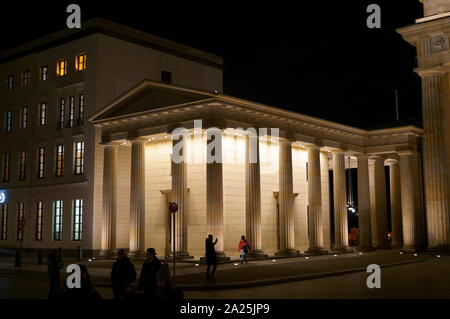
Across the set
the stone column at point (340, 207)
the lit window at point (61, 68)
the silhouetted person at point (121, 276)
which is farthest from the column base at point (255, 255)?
the lit window at point (61, 68)

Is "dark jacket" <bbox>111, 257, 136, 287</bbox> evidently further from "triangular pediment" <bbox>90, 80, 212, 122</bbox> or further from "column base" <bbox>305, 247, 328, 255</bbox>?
"column base" <bbox>305, 247, 328, 255</bbox>

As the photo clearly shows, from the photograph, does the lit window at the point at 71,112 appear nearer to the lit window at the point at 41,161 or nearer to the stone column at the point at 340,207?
the lit window at the point at 41,161

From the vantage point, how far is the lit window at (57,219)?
37438mm

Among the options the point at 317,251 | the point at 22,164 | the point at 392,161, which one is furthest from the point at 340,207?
the point at 22,164

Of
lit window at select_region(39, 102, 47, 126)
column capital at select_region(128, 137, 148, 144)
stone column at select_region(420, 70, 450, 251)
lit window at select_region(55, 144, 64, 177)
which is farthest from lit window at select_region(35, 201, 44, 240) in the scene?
stone column at select_region(420, 70, 450, 251)

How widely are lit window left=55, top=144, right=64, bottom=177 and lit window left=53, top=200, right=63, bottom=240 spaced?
204 cm

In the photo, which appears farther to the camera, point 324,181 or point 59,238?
point 324,181

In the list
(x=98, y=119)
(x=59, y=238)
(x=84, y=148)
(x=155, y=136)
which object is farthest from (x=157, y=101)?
(x=59, y=238)

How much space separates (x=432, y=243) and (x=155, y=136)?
17.6m

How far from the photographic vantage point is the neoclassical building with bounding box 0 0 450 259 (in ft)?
96.0

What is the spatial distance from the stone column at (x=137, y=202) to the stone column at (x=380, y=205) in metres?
18.4

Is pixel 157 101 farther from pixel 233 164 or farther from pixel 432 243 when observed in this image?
pixel 432 243

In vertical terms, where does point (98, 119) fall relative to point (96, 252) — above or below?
above

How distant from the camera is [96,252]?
34656 millimetres
